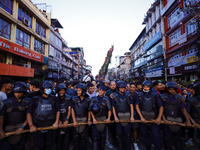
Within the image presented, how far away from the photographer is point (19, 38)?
50.2ft

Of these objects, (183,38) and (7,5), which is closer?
(7,5)

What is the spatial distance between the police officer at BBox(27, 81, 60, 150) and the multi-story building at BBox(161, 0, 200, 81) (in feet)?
51.4

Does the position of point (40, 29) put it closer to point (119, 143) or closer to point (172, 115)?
point (119, 143)

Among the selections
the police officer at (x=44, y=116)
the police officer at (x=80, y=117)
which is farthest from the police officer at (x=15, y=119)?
the police officer at (x=80, y=117)

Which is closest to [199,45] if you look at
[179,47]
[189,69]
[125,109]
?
[189,69]

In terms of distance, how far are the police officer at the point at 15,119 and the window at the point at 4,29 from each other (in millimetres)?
14416

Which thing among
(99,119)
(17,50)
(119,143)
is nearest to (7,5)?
(17,50)

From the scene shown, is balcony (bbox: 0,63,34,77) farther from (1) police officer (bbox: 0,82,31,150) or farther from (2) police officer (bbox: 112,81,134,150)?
(2) police officer (bbox: 112,81,134,150)

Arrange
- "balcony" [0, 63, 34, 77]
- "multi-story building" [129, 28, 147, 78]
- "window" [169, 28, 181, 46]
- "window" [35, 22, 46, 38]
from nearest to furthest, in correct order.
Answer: "balcony" [0, 63, 34, 77], "window" [169, 28, 181, 46], "window" [35, 22, 46, 38], "multi-story building" [129, 28, 147, 78]

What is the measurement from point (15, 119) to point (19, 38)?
16946 millimetres

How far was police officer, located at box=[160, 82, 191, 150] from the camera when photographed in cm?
304

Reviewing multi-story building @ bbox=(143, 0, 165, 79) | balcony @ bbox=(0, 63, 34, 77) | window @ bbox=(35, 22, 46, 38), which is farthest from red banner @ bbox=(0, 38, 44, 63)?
multi-story building @ bbox=(143, 0, 165, 79)

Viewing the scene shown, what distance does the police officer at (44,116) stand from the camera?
2.77 metres

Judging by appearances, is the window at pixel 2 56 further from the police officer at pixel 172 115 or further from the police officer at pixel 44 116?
the police officer at pixel 172 115
